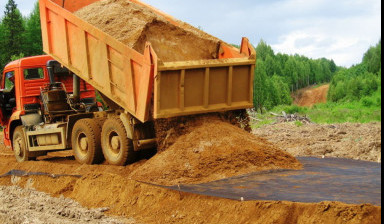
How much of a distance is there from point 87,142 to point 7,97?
365 centimetres

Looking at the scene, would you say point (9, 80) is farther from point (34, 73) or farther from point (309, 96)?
point (309, 96)

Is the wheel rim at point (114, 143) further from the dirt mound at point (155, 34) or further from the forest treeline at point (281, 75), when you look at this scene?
the forest treeline at point (281, 75)

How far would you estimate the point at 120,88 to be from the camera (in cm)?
843

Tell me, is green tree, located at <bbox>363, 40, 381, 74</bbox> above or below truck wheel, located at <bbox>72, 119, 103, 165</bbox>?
above

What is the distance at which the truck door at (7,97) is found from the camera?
1170cm

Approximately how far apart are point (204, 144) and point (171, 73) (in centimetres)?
120

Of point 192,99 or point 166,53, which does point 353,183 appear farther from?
point 166,53

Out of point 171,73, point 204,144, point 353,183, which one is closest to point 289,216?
point 353,183

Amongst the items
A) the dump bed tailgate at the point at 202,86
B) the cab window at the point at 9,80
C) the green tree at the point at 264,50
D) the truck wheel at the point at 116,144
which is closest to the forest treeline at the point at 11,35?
the green tree at the point at 264,50

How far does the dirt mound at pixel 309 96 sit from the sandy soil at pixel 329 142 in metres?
45.2

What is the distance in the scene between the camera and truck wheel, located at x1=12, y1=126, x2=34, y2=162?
11.6 m

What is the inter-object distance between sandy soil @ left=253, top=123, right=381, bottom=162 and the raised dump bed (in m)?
2.77

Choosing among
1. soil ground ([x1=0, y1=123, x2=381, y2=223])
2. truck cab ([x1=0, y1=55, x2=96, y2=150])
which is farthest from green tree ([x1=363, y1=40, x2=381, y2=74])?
truck cab ([x1=0, y1=55, x2=96, y2=150])

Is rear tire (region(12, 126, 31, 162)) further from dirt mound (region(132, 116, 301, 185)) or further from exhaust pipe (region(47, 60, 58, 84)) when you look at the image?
dirt mound (region(132, 116, 301, 185))
